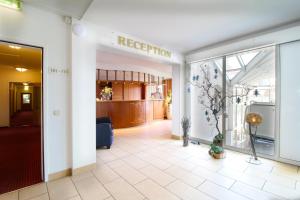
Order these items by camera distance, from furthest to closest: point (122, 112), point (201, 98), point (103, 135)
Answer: point (122, 112) < point (201, 98) < point (103, 135)

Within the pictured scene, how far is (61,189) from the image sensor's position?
2.32 meters

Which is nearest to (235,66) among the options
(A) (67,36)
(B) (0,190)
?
(A) (67,36)

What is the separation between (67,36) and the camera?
269 cm

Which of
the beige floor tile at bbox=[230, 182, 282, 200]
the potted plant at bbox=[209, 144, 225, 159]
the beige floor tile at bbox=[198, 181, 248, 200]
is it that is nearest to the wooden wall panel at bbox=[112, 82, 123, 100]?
the potted plant at bbox=[209, 144, 225, 159]

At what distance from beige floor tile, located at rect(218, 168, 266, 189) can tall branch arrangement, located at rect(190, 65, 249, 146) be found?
1269 mm

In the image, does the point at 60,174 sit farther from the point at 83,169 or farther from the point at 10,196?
the point at 10,196

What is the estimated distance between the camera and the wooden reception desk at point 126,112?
20.7ft

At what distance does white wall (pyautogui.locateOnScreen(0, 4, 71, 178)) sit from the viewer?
7.64 ft

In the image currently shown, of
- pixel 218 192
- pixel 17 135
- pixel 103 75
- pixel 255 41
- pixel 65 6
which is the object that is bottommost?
pixel 218 192

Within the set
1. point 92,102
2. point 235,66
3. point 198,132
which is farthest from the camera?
point 198,132

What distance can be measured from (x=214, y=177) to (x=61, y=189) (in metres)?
2.46

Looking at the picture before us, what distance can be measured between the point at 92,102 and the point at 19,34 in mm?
1467

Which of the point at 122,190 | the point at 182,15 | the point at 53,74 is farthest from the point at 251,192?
the point at 53,74

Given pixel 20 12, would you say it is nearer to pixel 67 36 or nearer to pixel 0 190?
pixel 67 36
